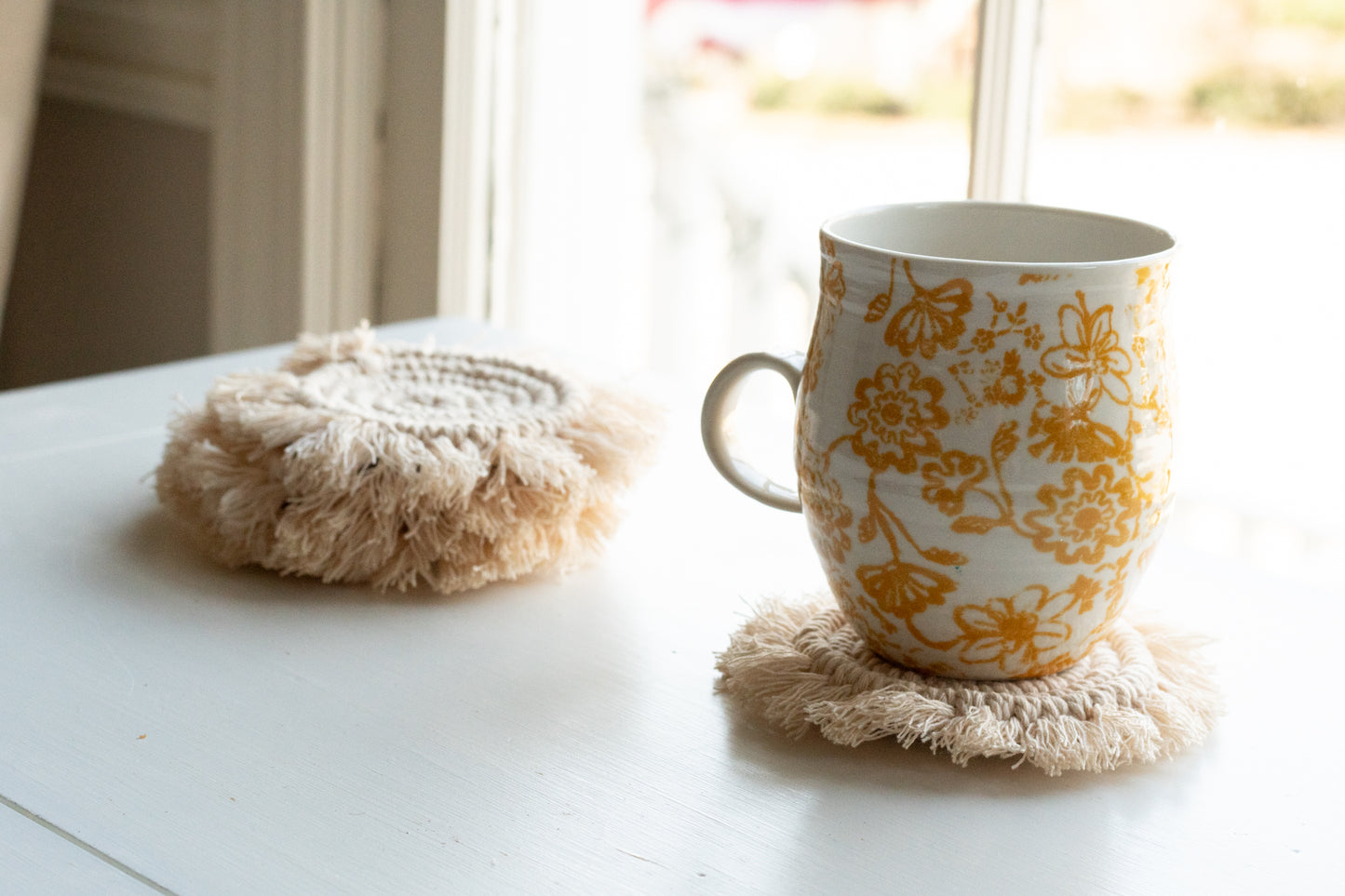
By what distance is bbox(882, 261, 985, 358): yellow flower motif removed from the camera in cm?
37

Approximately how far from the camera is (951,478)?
0.37 meters

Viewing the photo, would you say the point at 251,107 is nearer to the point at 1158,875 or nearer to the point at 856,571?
the point at 856,571

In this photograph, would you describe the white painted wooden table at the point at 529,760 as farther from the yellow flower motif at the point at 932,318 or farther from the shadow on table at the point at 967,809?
the yellow flower motif at the point at 932,318

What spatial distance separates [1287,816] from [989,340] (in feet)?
0.53

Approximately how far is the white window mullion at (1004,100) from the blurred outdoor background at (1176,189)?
0.5 inches

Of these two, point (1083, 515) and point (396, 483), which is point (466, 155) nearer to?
point (396, 483)

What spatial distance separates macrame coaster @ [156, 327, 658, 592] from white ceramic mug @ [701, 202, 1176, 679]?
0.43 ft

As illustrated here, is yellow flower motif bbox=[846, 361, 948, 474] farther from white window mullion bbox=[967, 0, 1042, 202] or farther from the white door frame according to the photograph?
the white door frame

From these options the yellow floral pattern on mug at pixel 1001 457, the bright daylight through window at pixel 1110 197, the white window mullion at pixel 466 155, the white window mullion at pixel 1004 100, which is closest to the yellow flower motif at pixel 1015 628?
the yellow floral pattern on mug at pixel 1001 457

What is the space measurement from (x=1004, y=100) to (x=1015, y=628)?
2.50ft

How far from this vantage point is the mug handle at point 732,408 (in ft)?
1.41

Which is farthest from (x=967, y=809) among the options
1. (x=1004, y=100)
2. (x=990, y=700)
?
(x=1004, y=100)

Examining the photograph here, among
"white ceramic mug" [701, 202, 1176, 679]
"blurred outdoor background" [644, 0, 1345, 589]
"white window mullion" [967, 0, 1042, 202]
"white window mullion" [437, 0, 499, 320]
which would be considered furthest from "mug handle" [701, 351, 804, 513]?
"white window mullion" [437, 0, 499, 320]

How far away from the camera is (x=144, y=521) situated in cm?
55
